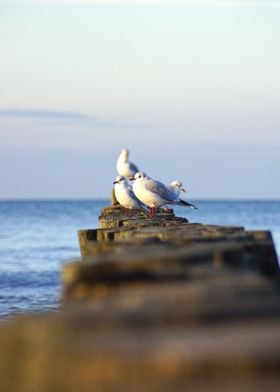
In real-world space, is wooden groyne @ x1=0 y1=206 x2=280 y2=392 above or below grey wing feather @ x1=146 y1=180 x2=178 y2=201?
below

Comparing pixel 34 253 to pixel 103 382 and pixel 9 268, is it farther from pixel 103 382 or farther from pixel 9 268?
pixel 103 382

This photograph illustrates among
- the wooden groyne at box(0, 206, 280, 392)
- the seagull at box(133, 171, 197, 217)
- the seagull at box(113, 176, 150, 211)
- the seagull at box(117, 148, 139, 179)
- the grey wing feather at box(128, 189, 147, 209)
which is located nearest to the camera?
the wooden groyne at box(0, 206, 280, 392)

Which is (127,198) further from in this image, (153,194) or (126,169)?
(126,169)

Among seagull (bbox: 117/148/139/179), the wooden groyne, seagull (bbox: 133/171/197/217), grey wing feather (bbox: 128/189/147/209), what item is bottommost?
the wooden groyne

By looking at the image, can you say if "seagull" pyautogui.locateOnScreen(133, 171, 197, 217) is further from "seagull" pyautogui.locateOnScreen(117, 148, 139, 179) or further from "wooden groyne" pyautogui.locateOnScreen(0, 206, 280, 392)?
"wooden groyne" pyautogui.locateOnScreen(0, 206, 280, 392)

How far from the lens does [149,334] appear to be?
2.42 meters

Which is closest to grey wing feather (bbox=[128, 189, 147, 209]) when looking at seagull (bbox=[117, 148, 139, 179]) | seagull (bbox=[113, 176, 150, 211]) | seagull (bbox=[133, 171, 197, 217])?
seagull (bbox=[113, 176, 150, 211])

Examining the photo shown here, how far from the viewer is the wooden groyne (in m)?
2.12

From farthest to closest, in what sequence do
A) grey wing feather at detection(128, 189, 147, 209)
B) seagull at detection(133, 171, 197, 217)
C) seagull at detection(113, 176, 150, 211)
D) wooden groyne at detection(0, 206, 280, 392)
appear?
seagull at detection(113, 176, 150, 211)
grey wing feather at detection(128, 189, 147, 209)
seagull at detection(133, 171, 197, 217)
wooden groyne at detection(0, 206, 280, 392)

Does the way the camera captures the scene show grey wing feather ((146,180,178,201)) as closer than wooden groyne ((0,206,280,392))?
No

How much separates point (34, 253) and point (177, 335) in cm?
3140

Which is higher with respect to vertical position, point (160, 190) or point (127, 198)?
point (127, 198)

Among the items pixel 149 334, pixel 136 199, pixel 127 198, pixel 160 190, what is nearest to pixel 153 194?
pixel 160 190

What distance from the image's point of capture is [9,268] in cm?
2717
